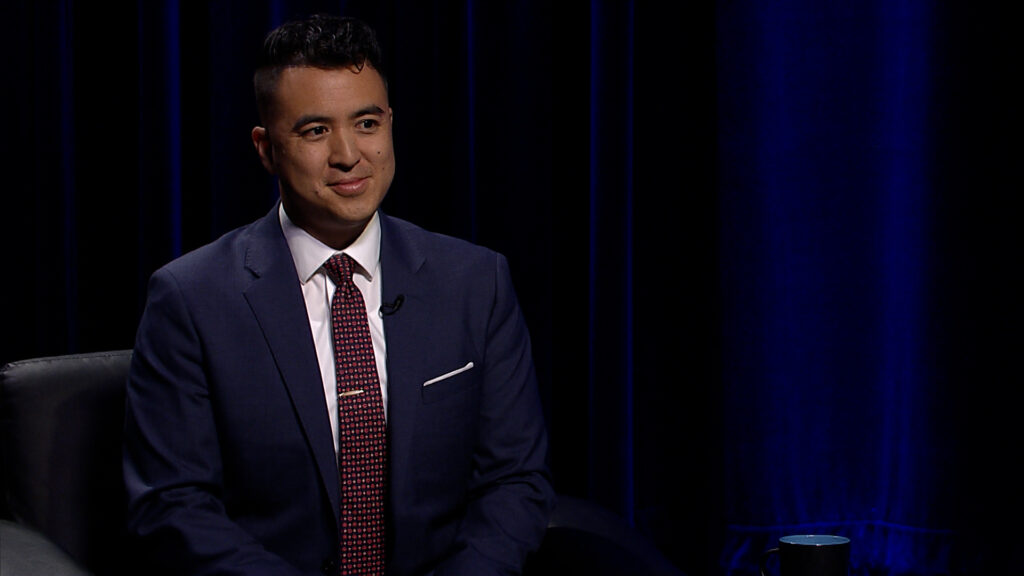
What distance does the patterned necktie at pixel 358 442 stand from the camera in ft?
5.61

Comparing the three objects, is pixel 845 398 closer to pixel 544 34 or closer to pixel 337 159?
pixel 544 34

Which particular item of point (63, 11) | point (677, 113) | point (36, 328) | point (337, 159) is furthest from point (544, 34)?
point (36, 328)

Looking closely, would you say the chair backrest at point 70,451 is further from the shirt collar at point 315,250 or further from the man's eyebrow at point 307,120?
the man's eyebrow at point 307,120

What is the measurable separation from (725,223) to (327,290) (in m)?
0.99

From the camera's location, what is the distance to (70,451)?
1771 millimetres

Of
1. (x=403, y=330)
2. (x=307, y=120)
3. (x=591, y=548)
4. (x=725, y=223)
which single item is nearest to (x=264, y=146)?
(x=307, y=120)

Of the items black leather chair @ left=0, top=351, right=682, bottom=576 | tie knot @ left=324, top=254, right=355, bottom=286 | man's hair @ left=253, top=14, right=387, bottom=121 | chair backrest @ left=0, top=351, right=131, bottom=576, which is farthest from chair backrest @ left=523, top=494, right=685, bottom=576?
man's hair @ left=253, top=14, right=387, bottom=121

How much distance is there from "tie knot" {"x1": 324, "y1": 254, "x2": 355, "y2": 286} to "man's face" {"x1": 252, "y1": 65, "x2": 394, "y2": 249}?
0.05 meters

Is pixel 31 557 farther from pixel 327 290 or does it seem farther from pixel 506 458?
pixel 506 458

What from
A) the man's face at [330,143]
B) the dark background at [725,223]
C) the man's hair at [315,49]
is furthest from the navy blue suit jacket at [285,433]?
the dark background at [725,223]

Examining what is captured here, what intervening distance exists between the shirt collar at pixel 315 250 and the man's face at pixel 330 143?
4 centimetres

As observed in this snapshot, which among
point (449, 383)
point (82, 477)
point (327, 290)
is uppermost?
point (327, 290)

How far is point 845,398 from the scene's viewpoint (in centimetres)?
248

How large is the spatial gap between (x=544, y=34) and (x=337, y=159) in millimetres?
766
